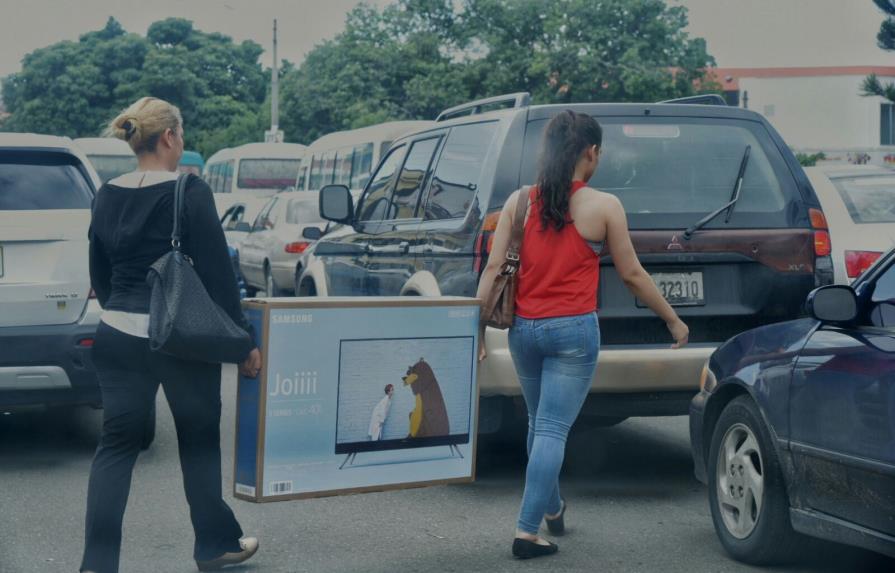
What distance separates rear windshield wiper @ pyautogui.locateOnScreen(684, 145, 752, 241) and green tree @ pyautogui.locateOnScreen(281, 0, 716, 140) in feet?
132

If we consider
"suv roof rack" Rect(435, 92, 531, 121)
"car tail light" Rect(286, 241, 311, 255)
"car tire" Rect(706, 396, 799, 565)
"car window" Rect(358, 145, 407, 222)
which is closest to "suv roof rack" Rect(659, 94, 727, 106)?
"suv roof rack" Rect(435, 92, 531, 121)

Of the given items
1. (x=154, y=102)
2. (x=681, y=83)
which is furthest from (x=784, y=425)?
(x=681, y=83)

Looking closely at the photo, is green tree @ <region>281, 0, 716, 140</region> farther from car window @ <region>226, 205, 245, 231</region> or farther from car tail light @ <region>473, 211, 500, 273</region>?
car tail light @ <region>473, 211, 500, 273</region>

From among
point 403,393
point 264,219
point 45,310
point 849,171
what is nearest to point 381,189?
point 45,310

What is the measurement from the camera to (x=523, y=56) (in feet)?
163

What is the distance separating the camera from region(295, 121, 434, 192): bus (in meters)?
27.2

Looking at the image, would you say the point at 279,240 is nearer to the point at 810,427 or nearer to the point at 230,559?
the point at 230,559

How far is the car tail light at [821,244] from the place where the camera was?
21.8 ft

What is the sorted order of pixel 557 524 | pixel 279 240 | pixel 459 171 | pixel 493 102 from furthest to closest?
1. pixel 279 240
2. pixel 493 102
3. pixel 459 171
4. pixel 557 524

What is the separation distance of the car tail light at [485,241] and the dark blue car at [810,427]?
119 cm

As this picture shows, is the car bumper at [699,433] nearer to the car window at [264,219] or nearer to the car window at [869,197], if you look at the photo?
the car window at [869,197]

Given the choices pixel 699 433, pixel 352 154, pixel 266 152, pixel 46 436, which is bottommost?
pixel 46 436

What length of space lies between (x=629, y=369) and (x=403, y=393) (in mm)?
1496

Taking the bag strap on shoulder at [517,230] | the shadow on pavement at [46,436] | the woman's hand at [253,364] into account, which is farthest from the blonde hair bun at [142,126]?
the shadow on pavement at [46,436]
